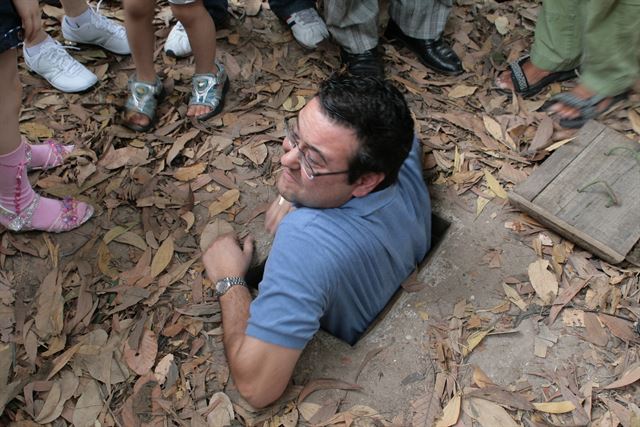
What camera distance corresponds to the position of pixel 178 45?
3764mm

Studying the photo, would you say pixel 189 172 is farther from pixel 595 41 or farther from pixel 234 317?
pixel 595 41

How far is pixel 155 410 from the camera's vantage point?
7.68ft

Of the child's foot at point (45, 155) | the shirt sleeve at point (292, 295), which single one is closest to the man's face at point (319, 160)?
the shirt sleeve at point (292, 295)

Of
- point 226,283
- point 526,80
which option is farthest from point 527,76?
point 226,283

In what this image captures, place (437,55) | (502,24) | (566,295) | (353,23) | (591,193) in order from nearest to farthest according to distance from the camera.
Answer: (566,295)
(591,193)
(353,23)
(437,55)
(502,24)

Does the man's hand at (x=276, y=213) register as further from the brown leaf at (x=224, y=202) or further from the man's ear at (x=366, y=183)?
the man's ear at (x=366, y=183)

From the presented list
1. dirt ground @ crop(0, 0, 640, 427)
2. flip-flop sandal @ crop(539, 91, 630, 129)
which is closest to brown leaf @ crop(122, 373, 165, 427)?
dirt ground @ crop(0, 0, 640, 427)

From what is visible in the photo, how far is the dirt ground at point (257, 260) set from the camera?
7.68ft

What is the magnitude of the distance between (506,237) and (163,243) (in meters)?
1.74

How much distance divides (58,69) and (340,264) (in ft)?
8.27

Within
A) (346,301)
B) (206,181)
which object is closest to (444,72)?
(206,181)

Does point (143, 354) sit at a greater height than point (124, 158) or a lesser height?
lesser

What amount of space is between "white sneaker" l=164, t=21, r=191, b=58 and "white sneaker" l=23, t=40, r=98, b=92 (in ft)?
1.77

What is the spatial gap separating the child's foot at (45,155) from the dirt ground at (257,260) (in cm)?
5
